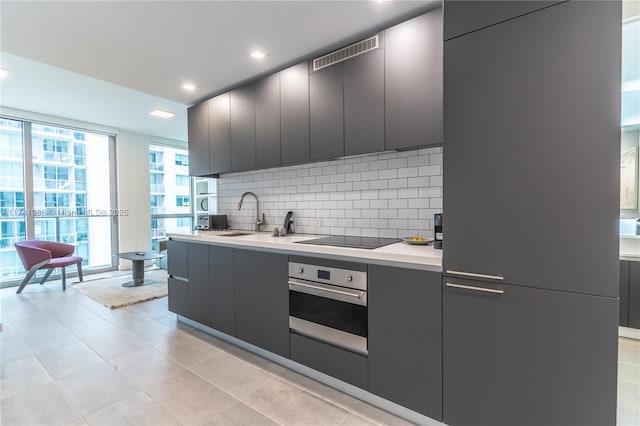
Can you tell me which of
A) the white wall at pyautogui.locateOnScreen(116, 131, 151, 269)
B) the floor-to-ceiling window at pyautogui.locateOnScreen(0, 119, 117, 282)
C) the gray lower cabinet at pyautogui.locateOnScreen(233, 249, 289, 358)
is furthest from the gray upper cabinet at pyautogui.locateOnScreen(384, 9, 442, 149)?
the floor-to-ceiling window at pyautogui.locateOnScreen(0, 119, 117, 282)

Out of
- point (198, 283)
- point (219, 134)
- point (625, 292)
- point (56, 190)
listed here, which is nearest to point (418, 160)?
point (219, 134)

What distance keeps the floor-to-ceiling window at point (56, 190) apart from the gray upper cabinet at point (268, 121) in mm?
4560

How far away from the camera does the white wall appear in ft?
18.8

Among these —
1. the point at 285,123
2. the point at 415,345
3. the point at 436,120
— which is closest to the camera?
the point at 415,345

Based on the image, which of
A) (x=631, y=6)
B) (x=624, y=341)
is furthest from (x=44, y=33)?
(x=624, y=341)

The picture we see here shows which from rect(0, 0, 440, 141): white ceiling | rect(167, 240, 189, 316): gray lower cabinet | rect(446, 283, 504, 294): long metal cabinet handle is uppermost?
rect(0, 0, 440, 141): white ceiling

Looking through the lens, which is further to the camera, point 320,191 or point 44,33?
point 320,191

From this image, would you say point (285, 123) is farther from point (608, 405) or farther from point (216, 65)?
point (608, 405)

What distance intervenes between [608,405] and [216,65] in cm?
330

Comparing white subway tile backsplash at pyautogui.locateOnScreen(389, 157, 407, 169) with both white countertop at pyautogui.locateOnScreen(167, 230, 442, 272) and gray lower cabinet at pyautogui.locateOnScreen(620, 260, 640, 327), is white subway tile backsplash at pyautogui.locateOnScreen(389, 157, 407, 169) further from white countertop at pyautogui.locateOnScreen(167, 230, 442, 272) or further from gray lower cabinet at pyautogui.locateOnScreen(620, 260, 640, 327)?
gray lower cabinet at pyautogui.locateOnScreen(620, 260, 640, 327)

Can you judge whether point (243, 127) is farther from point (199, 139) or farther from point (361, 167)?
point (361, 167)

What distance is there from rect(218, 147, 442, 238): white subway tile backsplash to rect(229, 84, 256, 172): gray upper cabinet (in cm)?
34

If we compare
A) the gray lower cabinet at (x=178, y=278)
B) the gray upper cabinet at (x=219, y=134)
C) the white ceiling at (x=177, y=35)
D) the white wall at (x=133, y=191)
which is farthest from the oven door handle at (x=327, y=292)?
the white wall at (x=133, y=191)

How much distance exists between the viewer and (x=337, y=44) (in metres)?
2.26
